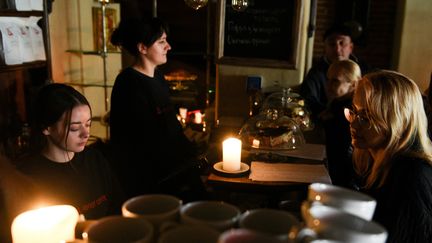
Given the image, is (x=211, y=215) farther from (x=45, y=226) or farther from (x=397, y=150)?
(x=397, y=150)

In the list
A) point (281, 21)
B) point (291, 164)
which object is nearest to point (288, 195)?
point (291, 164)

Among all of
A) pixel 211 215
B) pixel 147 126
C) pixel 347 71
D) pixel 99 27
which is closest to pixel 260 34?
pixel 347 71

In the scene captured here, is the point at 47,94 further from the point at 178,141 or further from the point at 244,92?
the point at 244,92

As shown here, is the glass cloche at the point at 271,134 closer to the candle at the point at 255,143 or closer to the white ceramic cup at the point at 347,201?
the candle at the point at 255,143

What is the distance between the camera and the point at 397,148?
4.88 feet

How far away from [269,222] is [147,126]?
5.17 feet

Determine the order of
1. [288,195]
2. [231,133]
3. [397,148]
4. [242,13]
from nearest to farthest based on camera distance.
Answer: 1. [397,148]
2. [288,195]
3. [231,133]
4. [242,13]

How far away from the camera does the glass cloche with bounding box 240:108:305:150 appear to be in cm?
196

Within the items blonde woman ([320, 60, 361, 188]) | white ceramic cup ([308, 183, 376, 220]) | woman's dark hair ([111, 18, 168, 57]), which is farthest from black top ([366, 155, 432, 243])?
woman's dark hair ([111, 18, 168, 57])

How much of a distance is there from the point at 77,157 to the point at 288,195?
3.23 ft

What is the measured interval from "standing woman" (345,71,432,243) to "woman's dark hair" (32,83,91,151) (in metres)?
1.12

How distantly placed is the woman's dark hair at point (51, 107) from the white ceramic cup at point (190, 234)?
3.16ft

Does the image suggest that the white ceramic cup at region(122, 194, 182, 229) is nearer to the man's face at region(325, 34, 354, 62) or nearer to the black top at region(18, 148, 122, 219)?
the black top at region(18, 148, 122, 219)

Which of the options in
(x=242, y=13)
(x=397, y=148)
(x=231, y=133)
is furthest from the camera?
(x=242, y=13)
